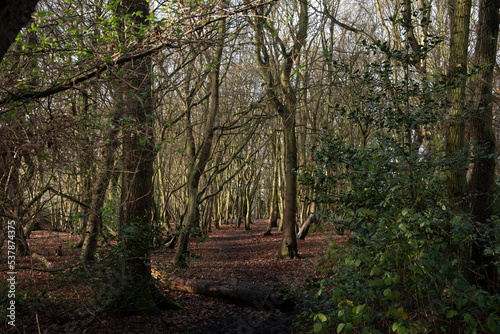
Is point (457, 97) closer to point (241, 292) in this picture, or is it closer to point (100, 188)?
point (241, 292)

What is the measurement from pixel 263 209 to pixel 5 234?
45589 millimetres

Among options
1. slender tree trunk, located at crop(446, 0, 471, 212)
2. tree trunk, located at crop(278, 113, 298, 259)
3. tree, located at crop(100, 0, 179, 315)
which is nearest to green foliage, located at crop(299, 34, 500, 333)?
slender tree trunk, located at crop(446, 0, 471, 212)

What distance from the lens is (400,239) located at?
12.0 feet

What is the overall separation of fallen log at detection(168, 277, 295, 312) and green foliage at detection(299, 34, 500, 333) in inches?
82.9

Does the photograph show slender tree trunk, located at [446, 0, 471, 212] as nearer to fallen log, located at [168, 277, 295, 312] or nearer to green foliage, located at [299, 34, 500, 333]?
green foliage, located at [299, 34, 500, 333]

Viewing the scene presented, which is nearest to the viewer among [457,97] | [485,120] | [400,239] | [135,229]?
[400,239]

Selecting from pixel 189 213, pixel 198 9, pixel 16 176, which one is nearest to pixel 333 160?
pixel 198 9

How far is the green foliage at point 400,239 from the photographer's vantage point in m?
3.23

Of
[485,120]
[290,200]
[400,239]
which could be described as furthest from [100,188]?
[290,200]

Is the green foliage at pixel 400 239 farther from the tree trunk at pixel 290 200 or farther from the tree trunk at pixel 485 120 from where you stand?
the tree trunk at pixel 290 200

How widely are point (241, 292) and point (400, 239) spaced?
4422 millimetres

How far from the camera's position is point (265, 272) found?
10.6m

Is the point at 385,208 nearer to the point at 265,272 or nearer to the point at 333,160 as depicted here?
the point at 333,160

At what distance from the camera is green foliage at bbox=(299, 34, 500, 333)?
10.6 feet
